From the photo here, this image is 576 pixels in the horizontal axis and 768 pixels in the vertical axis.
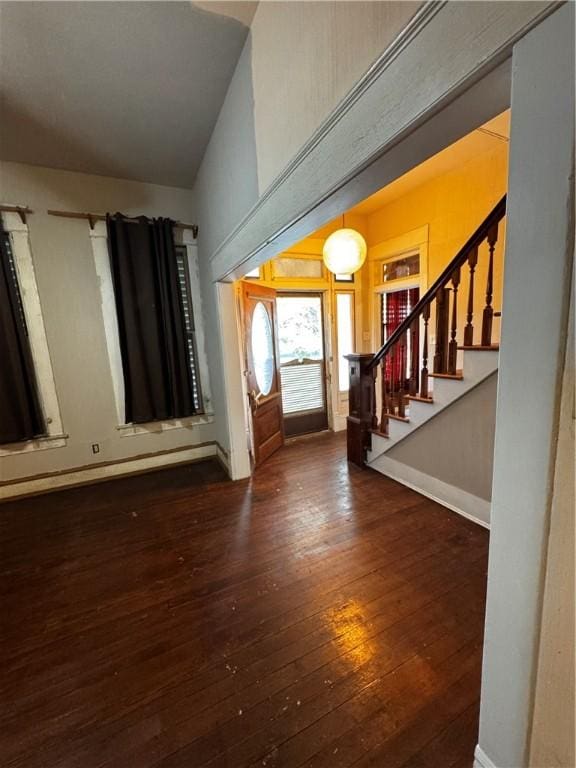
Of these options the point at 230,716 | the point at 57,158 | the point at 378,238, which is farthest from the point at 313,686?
the point at 378,238

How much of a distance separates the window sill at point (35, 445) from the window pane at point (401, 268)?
4.41 meters

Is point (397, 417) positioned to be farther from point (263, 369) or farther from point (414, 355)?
point (263, 369)

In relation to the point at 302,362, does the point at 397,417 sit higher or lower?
lower

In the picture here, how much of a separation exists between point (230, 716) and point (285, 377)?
11.1 feet

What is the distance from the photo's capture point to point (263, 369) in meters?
3.70

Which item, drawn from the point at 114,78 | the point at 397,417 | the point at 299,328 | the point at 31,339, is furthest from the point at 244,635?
the point at 299,328

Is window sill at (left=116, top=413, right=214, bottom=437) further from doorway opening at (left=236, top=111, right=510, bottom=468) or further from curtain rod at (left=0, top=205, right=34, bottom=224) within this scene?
curtain rod at (left=0, top=205, right=34, bottom=224)

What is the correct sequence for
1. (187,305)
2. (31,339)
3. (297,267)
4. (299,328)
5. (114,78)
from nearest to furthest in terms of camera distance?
(114,78)
(31,339)
(187,305)
(297,267)
(299,328)

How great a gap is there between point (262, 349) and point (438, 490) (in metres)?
2.27

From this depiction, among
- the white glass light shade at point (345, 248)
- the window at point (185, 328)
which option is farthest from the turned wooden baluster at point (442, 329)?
the window at point (185, 328)

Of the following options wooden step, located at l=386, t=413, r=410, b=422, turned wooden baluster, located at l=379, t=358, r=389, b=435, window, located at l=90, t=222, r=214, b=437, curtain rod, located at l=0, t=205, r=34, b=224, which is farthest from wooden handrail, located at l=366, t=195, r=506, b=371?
curtain rod, located at l=0, t=205, r=34, b=224

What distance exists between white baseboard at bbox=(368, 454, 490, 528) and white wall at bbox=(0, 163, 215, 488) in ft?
9.12

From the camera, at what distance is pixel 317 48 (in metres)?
1.15

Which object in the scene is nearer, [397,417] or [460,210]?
[397,417]
